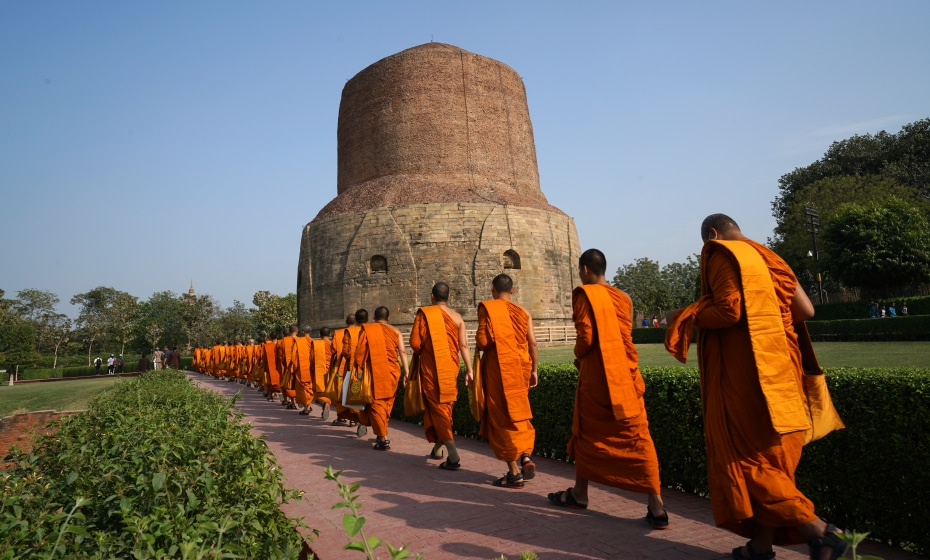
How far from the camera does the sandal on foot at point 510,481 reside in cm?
465

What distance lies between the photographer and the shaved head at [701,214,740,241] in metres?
3.32

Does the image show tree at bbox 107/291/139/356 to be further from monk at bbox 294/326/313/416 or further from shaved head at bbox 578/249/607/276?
shaved head at bbox 578/249/607/276

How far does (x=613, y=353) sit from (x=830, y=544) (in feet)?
5.19

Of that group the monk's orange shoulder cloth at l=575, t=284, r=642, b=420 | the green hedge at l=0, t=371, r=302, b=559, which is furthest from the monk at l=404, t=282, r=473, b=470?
the green hedge at l=0, t=371, r=302, b=559

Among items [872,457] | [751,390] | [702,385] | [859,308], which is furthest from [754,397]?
[859,308]

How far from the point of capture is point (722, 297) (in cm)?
296

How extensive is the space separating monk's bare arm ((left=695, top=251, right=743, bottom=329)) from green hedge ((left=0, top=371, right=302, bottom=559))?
7.15ft

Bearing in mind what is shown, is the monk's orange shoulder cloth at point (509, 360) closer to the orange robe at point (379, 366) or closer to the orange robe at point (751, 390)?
the orange robe at point (751, 390)

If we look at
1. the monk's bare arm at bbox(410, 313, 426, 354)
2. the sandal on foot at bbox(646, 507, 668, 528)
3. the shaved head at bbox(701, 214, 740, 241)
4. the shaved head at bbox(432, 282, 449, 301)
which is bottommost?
the sandal on foot at bbox(646, 507, 668, 528)

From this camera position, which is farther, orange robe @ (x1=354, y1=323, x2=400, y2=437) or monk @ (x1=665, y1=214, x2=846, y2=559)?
orange robe @ (x1=354, y1=323, x2=400, y2=437)

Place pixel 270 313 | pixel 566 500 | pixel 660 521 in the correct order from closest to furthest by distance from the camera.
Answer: pixel 660 521
pixel 566 500
pixel 270 313

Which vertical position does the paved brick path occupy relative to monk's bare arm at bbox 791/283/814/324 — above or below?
below

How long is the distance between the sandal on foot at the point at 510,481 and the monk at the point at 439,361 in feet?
2.86

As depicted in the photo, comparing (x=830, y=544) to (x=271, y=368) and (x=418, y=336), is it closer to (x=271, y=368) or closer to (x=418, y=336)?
(x=418, y=336)
